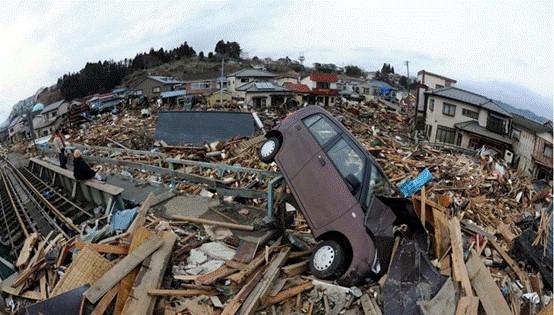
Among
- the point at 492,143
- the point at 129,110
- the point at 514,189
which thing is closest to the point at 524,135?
the point at 492,143

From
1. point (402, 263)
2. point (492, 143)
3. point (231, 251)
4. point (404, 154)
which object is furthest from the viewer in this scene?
point (492, 143)

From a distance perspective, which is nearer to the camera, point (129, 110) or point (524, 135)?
point (524, 135)

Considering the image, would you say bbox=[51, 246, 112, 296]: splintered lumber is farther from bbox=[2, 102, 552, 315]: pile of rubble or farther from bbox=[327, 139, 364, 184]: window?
bbox=[327, 139, 364, 184]: window

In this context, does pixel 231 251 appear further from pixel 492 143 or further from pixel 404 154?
pixel 492 143

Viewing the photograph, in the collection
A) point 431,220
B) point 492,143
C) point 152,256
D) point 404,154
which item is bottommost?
point 492,143

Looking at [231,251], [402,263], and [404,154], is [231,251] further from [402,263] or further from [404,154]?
[404,154]

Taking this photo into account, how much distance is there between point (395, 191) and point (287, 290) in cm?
237

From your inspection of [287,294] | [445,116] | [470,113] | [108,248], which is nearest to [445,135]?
[445,116]

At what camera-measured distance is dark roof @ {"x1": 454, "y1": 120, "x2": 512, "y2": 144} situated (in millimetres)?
27047

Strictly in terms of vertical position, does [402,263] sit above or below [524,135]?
above

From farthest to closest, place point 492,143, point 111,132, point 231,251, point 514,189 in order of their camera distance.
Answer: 1. point 492,143
2. point 111,132
3. point 514,189
4. point 231,251

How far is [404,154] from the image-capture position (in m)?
14.5

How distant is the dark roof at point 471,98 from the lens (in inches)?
1107

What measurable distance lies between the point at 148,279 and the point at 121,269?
0.37 meters
